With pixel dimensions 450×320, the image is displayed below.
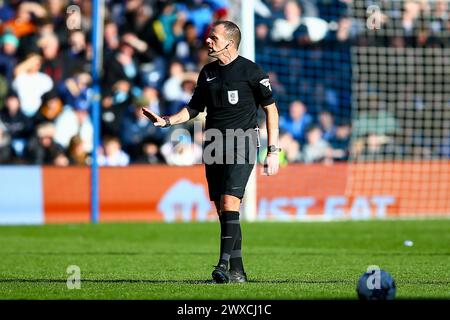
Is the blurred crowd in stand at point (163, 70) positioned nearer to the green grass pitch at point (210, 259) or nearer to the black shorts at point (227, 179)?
the green grass pitch at point (210, 259)

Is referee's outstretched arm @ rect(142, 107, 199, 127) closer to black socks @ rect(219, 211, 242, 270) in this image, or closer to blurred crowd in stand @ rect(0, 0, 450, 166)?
black socks @ rect(219, 211, 242, 270)

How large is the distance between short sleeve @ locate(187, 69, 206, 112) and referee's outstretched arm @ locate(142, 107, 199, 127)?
6 centimetres

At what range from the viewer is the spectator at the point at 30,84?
19.4 meters

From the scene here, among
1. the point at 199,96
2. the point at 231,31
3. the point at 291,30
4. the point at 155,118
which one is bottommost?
the point at 155,118

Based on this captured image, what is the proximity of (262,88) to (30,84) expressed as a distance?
10.6 metres

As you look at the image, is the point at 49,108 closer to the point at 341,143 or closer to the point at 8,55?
the point at 8,55

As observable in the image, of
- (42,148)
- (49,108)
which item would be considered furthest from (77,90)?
(42,148)

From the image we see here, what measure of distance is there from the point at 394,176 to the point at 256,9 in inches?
173

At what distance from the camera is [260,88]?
9664 mm

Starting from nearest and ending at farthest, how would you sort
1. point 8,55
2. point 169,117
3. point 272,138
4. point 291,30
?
point 272,138, point 169,117, point 8,55, point 291,30

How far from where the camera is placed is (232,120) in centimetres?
965

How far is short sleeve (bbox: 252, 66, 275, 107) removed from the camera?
31.7ft

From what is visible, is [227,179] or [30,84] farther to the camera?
[30,84]
